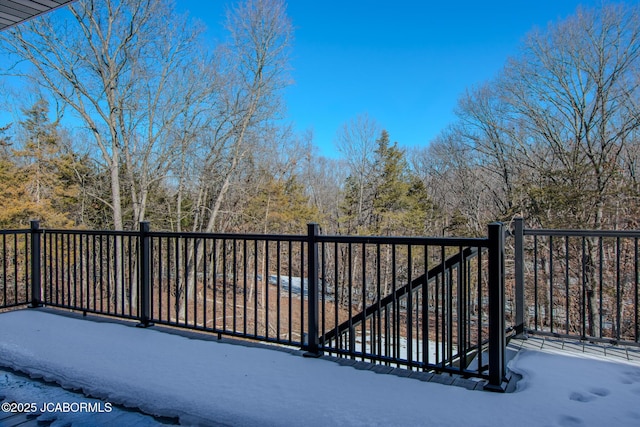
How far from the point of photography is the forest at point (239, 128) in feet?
34.7

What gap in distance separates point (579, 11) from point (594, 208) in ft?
20.8

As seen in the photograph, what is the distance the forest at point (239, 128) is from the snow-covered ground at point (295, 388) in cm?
872

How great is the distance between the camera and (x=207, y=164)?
49.8 feet

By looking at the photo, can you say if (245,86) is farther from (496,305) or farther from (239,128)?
(496,305)

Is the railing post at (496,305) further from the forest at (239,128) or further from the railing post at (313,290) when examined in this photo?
the forest at (239,128)

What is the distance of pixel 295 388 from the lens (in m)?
2.12

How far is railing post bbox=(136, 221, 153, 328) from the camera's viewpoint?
335 cm

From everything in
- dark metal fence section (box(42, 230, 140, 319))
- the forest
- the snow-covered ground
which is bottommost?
the snow-covered ground

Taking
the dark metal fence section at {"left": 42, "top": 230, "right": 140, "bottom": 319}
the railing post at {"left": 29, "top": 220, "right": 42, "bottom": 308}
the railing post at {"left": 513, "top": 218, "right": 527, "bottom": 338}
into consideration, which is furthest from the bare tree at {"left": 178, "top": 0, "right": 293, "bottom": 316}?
the railing post at {"left": 513, "top": 218, "right": 527, "bottom": 338}

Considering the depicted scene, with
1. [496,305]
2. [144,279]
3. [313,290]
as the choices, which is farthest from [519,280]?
[144,279]

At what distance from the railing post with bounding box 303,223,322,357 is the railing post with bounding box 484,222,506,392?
3.78ft

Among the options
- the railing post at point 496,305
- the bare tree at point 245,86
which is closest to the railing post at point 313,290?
the railing post at point 496,305

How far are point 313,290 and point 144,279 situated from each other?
5.50ft

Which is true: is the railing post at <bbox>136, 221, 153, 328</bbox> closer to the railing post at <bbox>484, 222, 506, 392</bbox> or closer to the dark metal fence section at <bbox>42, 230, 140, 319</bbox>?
the dark metal fence section at <bbox>42, 230, 140, 319</bbox>
